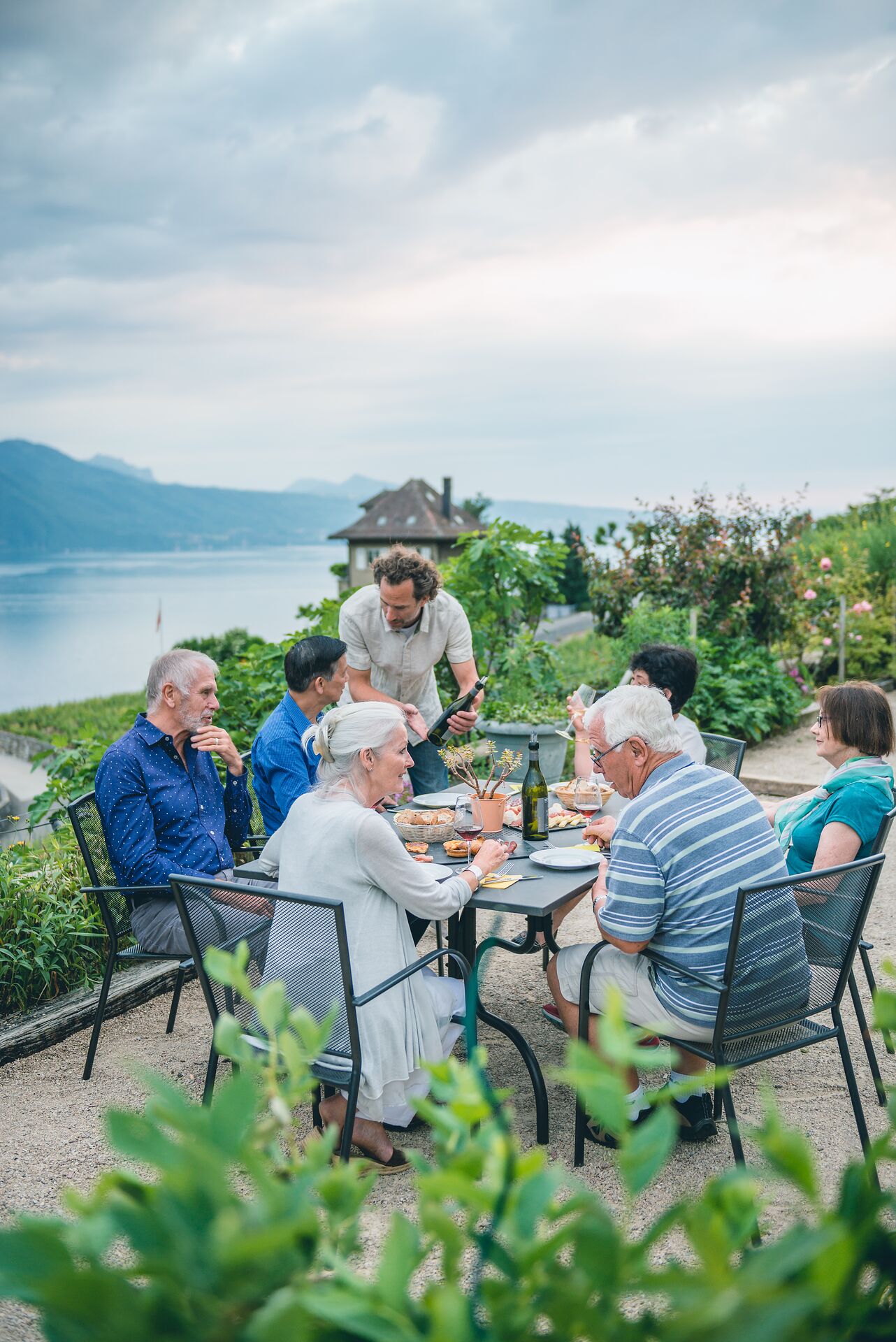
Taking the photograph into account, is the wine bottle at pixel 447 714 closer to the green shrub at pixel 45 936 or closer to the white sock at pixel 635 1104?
the green shrub at pixel 45 936

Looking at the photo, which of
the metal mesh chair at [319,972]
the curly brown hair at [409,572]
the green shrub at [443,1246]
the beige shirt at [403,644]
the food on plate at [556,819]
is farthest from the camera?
the beige shirt at [403,644]

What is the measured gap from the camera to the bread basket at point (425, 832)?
334cm

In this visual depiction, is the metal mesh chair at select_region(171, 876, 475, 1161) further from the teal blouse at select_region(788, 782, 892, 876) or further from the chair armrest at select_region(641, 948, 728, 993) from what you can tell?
the teal blouse at select_region(788, 782, 892, 876)

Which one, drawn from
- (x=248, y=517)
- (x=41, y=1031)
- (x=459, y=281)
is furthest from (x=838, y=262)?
(x=248, y=517)

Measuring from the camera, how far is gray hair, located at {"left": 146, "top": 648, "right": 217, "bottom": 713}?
3.42 m

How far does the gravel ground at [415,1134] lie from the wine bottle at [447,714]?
1.17m

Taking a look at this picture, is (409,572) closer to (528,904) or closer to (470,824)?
(470,824)

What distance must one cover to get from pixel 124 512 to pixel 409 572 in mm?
130265

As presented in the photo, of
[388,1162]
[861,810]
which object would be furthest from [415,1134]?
[861,810]

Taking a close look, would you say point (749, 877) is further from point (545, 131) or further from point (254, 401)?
point (254, 401)

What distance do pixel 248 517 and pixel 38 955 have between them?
450ft

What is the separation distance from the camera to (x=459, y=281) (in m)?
21.7

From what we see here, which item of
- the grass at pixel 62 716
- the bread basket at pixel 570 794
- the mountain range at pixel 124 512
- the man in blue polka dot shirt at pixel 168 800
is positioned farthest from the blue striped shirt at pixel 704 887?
the mountain range at pixel 124 512

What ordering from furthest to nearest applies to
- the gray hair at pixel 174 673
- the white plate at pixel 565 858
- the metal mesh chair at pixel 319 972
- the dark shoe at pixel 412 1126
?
the gray hair at pixel 174 673 < the white plate at pixel 565 858 < the dark shoe at pixel 412 1126 < the metal mesh chair at pixel 319 972
